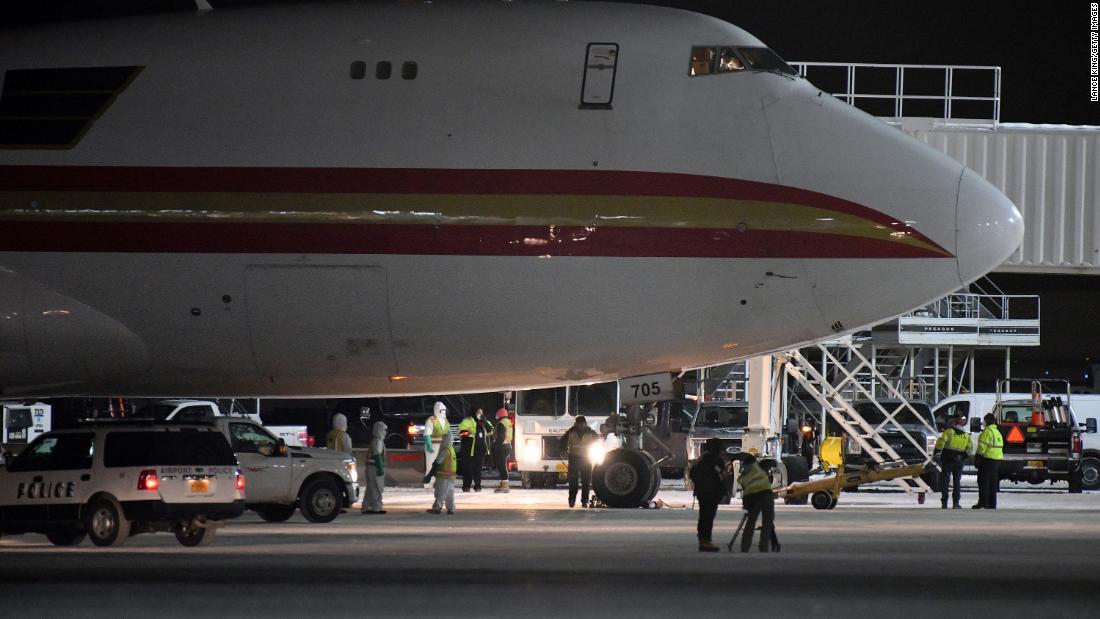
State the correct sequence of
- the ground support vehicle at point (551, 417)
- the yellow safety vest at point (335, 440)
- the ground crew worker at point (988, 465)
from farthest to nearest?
the ground support vehicle at point (551, 417)
the yellow safety vest at point (335, 440)
the ground crew worker at point (988, 465)

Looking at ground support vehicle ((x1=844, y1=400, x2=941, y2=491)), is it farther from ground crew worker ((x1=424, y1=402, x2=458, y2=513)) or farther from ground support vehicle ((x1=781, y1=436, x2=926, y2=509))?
ground crew worker ((x1=424, y1=402, x2=458, y2=513))

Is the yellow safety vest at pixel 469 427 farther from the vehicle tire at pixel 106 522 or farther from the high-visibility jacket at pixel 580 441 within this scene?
the vehicle tire at pixel 106 522

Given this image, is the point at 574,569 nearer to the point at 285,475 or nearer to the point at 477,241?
the point at 477,241

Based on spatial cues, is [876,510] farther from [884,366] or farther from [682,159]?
[884,366]

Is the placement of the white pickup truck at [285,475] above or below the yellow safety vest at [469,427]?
below

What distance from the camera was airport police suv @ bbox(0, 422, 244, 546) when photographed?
18219 millimetres

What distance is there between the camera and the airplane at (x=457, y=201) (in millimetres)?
12703

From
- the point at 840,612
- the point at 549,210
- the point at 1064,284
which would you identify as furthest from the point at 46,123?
the point at 1064,284

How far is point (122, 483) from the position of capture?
18234mm

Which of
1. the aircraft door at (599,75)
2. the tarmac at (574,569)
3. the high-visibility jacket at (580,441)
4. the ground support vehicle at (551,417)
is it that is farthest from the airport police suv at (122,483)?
the ground support vehicle at (551,417)

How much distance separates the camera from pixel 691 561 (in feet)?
54.2

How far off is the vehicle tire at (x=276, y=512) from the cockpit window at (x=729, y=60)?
1363 centimetres

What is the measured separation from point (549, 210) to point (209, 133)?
3191mm

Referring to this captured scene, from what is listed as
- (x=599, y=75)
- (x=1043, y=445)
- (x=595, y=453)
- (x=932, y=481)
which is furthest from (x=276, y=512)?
(x=1043, y=445)
